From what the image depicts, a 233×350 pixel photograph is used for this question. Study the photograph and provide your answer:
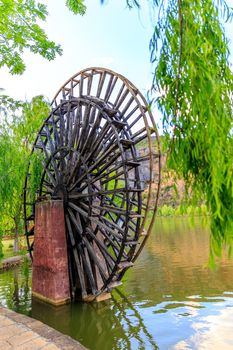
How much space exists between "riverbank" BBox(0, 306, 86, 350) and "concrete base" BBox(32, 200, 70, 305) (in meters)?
2.23

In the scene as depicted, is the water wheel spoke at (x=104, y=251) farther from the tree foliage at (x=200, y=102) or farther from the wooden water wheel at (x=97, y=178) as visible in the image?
the tree foliage at (x=200, y=102)

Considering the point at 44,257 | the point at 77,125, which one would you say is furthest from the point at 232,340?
the point at 77,125

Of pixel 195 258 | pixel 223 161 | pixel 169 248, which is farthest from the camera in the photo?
pixel 169 248

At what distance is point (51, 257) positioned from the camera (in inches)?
289

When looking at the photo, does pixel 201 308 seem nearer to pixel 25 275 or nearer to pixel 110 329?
pixel 110 329

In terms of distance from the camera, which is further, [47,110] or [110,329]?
[47,110]

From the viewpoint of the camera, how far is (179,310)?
21.1ft

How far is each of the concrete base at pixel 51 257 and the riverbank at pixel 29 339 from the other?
2227mm

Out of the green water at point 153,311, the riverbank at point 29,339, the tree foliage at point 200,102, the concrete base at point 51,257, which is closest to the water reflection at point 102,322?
the green water at point 153,311

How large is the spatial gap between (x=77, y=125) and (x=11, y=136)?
557cm

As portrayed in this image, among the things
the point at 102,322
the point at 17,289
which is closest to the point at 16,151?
the point at 17,289

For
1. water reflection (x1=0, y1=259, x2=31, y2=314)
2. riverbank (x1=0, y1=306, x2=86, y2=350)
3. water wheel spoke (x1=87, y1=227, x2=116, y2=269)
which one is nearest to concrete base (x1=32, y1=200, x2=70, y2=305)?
water reflection (x1=0, y1=259, x2=31, y2=314)

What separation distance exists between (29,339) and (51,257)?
3.38m

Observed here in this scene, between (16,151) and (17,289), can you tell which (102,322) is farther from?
(16,151)
